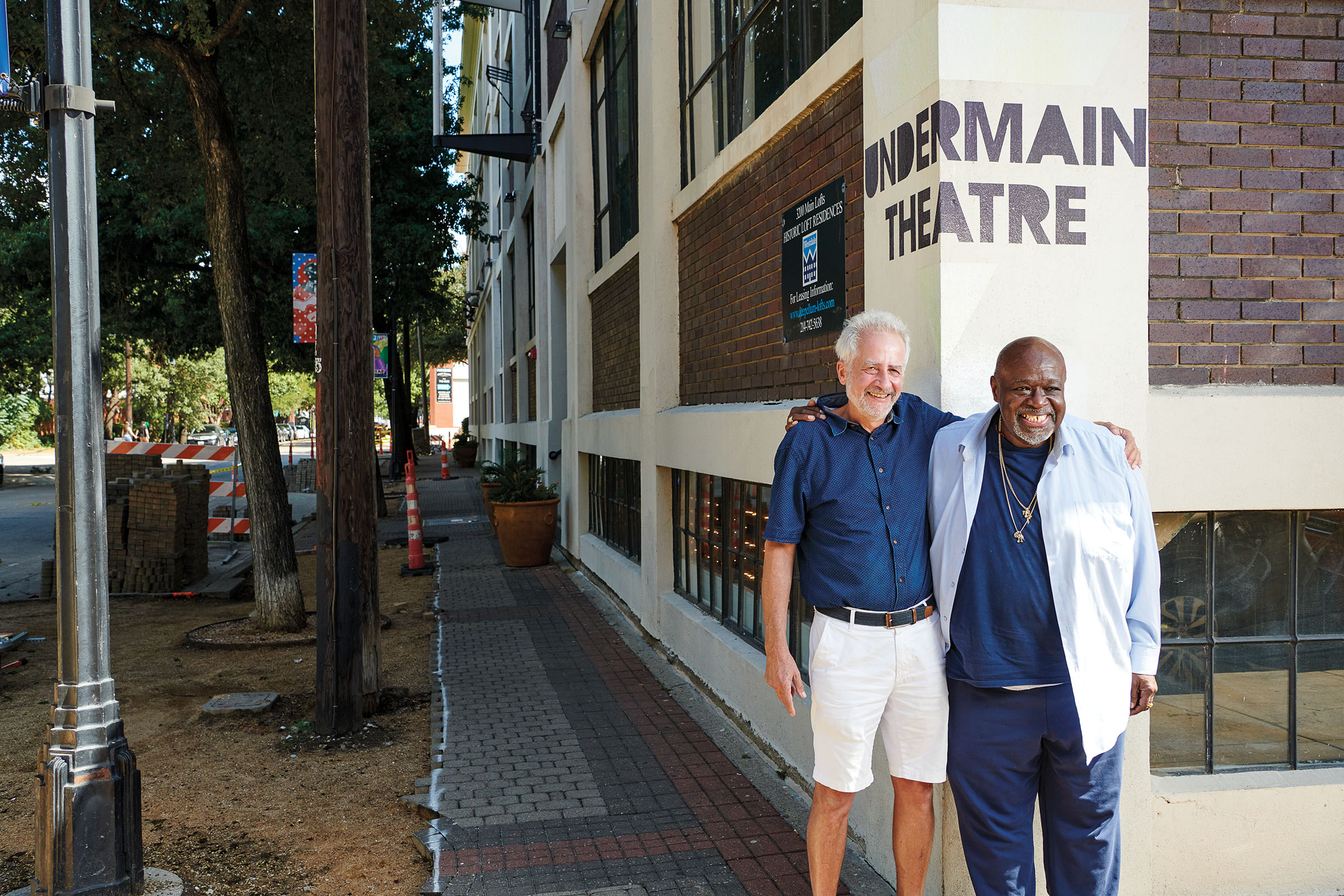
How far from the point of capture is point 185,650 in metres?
8.06

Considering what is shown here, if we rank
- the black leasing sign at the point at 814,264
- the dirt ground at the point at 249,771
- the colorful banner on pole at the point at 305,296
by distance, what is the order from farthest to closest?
the colorful banner on pole at the point at 305,296 → the black leasing sign at the point at 814,264 → the dirt ground at the point at 249,771

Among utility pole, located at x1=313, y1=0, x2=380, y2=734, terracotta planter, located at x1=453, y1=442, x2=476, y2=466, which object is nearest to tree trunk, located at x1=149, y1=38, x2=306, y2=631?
utility pole, located at x1=313, y1=0, x2=380, y2=734

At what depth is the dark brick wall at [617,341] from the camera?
954 cm

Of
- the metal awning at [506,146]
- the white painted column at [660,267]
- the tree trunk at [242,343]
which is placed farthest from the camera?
the metal awning at [506,146]

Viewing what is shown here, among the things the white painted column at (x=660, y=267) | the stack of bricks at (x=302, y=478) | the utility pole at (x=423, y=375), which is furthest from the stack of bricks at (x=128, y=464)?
the utility pole at (x=423, y=375)

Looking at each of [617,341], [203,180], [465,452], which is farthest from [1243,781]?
[465,452]

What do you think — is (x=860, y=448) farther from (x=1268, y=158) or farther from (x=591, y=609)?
(x=591, y=609)

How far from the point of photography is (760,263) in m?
5.86

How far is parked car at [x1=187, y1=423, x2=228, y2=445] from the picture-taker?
60844mm

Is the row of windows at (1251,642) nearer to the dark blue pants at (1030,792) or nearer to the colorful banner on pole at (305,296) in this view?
the dark blue pants at (1030,792)

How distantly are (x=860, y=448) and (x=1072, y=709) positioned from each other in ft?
3.21

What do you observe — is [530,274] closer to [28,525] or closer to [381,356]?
[381,356]

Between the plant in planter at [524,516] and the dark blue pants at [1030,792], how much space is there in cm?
957

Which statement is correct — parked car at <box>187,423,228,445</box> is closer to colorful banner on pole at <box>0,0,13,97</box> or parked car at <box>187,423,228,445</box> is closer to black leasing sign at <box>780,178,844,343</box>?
black leasing sign at <box>780,178,844,343</box>
